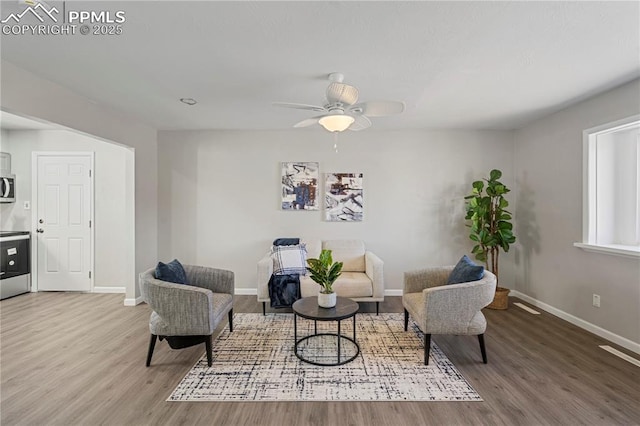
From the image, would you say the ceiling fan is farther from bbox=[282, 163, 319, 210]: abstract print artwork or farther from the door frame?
the door frame

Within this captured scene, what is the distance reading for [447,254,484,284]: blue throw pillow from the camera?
2658mm

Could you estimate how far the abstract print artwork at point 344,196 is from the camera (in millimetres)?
4625

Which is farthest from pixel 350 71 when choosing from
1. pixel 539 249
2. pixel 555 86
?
pixel 539 249

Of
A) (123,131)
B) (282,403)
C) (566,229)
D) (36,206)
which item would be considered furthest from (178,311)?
(566,229)

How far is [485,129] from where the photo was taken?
4.59 meters

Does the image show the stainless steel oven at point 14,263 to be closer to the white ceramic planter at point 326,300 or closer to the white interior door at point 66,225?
the white interior door at point 66,225

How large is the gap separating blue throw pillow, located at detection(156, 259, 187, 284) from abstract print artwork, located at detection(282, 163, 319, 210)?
2.07 meters

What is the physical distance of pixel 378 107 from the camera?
2479mm

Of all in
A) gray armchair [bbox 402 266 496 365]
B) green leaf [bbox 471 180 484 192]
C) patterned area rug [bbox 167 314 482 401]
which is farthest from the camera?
green leaf [bbox 471 180 484 192]

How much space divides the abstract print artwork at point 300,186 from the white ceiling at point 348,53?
4.30ft

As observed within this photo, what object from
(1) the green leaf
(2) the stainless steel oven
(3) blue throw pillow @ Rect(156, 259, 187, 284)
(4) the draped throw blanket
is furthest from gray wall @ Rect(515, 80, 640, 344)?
(2) the stainless steel oven

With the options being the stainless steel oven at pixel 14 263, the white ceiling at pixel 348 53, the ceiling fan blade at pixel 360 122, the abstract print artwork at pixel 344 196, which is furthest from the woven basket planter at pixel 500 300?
the stainless steel oven at pixel 14 263

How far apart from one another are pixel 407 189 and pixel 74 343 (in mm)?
4554

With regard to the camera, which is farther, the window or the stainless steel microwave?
the stainless steel microwave
